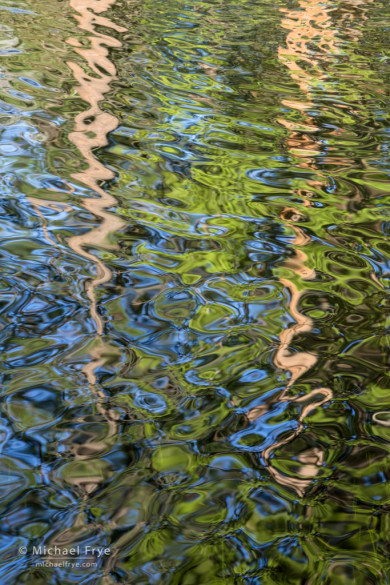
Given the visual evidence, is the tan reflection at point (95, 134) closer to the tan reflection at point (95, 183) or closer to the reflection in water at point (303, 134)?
the tan reflection at point (95, 183)

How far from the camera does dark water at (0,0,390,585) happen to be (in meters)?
1.36

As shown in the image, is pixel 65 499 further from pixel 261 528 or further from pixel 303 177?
Result: pixel 303 177

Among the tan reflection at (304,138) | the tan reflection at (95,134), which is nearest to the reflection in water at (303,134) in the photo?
the tan reflection at (304,138)

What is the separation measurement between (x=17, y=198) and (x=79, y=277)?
70 cm

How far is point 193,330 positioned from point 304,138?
192 centimetres

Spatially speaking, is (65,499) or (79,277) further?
(79,277)

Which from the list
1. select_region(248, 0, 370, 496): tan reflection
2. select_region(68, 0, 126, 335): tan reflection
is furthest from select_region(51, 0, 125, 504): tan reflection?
select_region(248, 0, 370, 496): tan reflection

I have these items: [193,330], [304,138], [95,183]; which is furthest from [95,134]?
[193,330]

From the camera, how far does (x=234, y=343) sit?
1.94 m

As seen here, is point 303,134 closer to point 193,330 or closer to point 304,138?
point 304,138

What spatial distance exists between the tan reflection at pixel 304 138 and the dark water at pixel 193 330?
0.04 ft

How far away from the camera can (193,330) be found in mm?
1981

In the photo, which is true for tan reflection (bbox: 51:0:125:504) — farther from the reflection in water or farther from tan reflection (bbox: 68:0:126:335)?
the reflection in water

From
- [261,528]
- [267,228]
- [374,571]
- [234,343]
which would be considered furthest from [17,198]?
[374,571]
